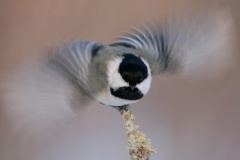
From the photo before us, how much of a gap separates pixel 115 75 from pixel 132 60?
0.11 feet

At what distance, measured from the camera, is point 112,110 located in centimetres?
108

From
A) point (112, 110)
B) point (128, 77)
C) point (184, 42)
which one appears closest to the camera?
point (128, 77)

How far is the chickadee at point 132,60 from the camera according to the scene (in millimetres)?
586

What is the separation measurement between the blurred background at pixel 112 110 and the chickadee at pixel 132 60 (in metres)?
0.23

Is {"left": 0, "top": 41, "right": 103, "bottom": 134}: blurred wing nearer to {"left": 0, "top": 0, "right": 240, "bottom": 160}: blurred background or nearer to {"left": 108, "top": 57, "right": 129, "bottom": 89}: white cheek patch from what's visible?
{"left": 108, "top": 57, "right": 129, "bottom": 89}: white cheek patch

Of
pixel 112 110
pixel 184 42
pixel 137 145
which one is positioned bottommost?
pixel 137 145

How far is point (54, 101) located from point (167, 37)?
0.73 feet

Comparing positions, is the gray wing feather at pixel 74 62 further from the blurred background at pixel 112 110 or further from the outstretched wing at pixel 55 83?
the blurred background at pixel 112 110

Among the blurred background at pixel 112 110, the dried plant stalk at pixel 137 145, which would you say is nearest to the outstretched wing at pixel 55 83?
the dried plant stalk at pixel 137 145

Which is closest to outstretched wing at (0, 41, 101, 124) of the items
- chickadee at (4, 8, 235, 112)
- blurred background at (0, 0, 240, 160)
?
chickadee at (4, 8, 235, 112)

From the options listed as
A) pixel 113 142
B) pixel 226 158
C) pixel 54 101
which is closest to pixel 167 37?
pixel 54 101

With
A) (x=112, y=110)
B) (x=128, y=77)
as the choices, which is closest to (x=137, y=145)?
(x=128, y=77)

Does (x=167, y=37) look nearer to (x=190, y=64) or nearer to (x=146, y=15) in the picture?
(x=190, y=64)

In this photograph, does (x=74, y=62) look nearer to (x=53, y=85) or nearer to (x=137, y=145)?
(x=53, y=85)
